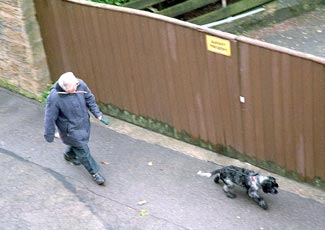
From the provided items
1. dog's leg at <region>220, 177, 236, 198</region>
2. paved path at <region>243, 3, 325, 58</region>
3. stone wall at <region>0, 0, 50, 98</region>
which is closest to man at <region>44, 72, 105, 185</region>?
dog's leg at <region>220, 177, 236, 198</region>

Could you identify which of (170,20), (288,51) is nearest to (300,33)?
(170,20)

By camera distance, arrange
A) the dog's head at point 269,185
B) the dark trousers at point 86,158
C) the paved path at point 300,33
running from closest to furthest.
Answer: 1. the dog's head at point 269,185
2. the dark trousers at point 86,158
3. the paved path at point 300,33

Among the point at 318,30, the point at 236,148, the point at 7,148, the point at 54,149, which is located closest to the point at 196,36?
the point at 236,148

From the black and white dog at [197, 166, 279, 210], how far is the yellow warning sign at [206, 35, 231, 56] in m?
1.34

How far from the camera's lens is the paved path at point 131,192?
6410 millimetres

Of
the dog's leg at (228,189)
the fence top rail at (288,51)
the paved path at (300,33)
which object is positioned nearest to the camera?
the fence top rail at (288,51)

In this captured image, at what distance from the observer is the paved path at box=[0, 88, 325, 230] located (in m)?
6.41

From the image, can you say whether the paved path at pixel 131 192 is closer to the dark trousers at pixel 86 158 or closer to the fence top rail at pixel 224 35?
the dark trousers at pixel 86 158

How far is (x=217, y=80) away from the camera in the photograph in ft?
23.3

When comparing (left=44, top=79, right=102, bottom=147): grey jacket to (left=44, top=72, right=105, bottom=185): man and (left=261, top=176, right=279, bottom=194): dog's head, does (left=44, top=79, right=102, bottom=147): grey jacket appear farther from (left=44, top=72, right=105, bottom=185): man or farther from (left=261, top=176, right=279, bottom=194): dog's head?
(left=261, top=176, right=279, bottom=194): dog's head

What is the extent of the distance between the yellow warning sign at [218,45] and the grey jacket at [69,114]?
4.99ft

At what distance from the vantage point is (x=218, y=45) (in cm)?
685

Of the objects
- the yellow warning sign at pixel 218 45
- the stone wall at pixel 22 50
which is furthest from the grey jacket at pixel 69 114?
the stone wall at pixel 22 50

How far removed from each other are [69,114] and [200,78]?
5.50 feet
